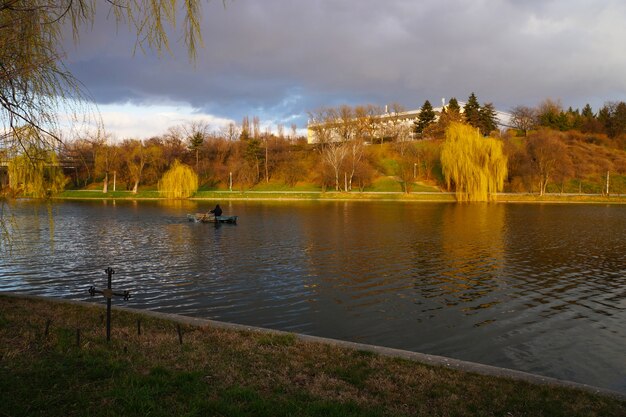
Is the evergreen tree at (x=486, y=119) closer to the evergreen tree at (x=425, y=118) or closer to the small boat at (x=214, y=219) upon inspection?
the evergreen tree at (x=425, y=118)

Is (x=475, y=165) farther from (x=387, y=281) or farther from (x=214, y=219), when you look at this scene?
(x=387, y=281)

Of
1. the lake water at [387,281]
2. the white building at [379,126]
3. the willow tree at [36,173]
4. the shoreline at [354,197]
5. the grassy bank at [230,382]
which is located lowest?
the lake water at [387,281]

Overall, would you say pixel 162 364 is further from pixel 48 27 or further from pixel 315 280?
pixel 315 280

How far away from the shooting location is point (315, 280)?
56.7 feet

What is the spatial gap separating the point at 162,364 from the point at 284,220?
33.2m

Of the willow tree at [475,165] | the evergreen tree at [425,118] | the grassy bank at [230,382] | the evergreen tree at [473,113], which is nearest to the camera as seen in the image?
the grassy bank at [230,382]

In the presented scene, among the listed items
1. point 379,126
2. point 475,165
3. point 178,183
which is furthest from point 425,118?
point 178,183

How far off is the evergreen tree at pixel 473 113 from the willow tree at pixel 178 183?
5898 centimetres

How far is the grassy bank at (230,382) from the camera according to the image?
16.5ft

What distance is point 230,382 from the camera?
589 cm

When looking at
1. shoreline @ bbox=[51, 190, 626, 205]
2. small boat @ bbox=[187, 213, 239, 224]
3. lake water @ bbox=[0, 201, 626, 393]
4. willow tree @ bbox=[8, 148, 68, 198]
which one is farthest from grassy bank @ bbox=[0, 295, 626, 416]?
shoreline @ bbox=[51, 190, 626, 205]

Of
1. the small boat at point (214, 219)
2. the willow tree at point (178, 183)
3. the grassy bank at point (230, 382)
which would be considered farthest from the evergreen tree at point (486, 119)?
the grassy bank at point (230, 382)

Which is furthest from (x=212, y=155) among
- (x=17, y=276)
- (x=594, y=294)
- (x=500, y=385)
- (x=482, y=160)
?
(x=500, y=385)

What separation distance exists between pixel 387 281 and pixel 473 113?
88.9 metres
